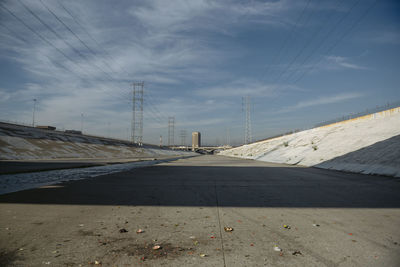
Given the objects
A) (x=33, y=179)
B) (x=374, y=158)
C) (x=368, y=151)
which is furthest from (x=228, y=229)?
(x=368, y=151)

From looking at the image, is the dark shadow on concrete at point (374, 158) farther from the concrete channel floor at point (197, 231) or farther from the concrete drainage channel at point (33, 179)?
the concrete drainage channel at point (33, 179)

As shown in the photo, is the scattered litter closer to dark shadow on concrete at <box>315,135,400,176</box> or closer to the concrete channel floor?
the concrete channel floor

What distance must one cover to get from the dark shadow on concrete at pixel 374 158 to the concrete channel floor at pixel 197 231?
8.94 meters

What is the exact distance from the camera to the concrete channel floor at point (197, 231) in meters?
3.05

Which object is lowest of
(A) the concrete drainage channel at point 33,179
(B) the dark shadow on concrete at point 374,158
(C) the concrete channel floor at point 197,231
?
(C) the concrete channel floor at point 197,231

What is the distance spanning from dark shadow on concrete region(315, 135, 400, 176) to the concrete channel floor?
352 inches

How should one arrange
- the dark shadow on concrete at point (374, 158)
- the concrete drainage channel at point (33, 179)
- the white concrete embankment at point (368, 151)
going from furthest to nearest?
the white concrete embankment at point (368, 151) < the dark shadow on concrete at point (374, 158) < the concrete drainage channel at point (33, 179)

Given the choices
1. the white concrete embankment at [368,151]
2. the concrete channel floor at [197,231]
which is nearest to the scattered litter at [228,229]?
the concrete channel floor at [197,231]

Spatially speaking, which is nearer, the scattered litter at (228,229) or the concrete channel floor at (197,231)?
the concrete channel floor at (197,231)

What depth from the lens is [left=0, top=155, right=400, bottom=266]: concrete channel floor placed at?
3051mm

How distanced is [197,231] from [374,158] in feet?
55.2

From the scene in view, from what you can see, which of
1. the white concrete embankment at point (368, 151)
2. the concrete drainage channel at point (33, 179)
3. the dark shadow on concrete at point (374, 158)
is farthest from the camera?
the white concrete embankment at point (368, 151)

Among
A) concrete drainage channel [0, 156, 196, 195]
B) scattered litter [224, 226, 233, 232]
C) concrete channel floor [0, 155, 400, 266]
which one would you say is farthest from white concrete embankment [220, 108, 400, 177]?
concrete drainage channel [0, 156, 196, 195]

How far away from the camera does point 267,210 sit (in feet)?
18.4
